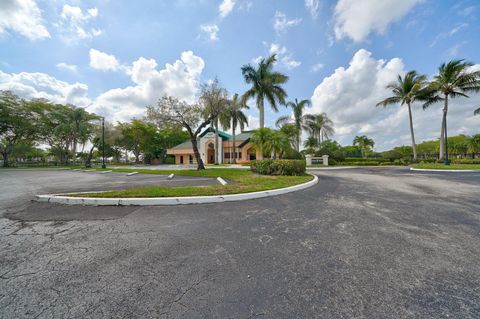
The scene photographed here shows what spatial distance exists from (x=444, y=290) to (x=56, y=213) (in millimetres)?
7411

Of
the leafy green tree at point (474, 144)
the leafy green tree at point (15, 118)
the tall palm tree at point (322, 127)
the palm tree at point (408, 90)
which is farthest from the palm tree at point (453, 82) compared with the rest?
the leafy green tree at point (15, 118)

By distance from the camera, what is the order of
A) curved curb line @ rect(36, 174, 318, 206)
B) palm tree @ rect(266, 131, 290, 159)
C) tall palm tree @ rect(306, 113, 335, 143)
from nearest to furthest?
curved curb line @ rect(36, 174, 318, 206), palm tree @ rect(266, 131, 290, 159), tall palm tree @ rect(306, 113, 335, 143)

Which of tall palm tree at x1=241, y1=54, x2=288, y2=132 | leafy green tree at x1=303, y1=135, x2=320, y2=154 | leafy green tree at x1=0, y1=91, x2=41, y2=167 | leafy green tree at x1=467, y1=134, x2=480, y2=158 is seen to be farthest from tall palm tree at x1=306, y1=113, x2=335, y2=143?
leafy green tree at x1=0, y1=91, x2=41, y2=167

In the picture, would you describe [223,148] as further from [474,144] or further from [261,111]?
[474,144]

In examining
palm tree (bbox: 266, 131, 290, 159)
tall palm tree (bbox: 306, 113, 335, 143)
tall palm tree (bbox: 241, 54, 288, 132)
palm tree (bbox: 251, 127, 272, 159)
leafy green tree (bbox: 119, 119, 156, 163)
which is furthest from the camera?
leafy green tree (bbox: 119, 119, 156, 163)

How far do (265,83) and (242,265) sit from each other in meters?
20.0

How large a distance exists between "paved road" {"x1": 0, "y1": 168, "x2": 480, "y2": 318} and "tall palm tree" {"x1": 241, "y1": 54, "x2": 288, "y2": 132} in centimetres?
1693

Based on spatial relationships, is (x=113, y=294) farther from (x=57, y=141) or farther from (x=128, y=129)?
(x=57, y=141)

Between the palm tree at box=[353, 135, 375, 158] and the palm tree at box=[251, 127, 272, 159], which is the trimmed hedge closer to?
the palm tree at box=[251, 127, 272, 159]

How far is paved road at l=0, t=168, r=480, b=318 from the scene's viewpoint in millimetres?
1645

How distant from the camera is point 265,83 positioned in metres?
19.3

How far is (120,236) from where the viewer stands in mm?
3148

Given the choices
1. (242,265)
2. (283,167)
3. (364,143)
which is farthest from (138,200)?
(364,143)

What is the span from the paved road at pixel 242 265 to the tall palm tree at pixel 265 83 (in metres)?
16.9
